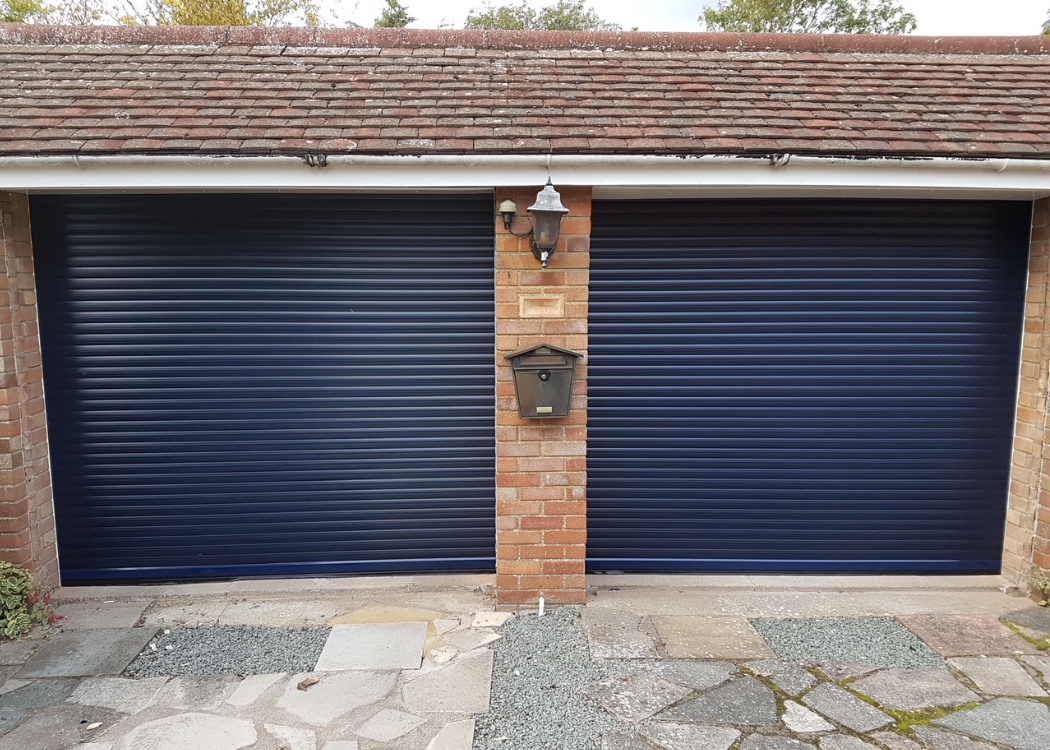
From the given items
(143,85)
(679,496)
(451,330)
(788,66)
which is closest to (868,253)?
(788,66)

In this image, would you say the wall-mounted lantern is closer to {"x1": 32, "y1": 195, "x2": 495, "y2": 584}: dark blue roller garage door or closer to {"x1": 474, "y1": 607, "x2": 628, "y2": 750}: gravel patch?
{"x1": 32, "y1": 195, "x2": 495, "y2": 584}: dark blue roller garage door

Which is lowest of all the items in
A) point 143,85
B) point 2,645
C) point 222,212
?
point 2,645

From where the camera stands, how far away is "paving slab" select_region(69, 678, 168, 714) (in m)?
3.21

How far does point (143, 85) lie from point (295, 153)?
66.1 inches

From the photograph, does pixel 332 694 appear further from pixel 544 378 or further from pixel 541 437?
pixel 544 378

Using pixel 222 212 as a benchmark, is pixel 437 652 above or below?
below

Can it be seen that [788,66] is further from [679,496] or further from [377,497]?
[377,497]

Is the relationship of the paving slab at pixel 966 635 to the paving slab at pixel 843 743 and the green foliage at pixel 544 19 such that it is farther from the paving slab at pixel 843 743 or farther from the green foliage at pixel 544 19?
the green foliage at pixel 544 19

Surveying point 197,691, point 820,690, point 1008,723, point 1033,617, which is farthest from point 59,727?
point 1033,617

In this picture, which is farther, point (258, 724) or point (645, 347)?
point (645, 347)

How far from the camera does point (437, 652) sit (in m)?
3.67

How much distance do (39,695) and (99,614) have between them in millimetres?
919

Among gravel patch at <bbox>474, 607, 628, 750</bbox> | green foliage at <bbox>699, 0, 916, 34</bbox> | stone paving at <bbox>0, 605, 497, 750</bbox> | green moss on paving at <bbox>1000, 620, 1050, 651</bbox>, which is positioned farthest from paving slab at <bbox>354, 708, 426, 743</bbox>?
green foliage at <bbox>699, 0, 916, 34</bbox>

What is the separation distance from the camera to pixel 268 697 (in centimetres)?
326
